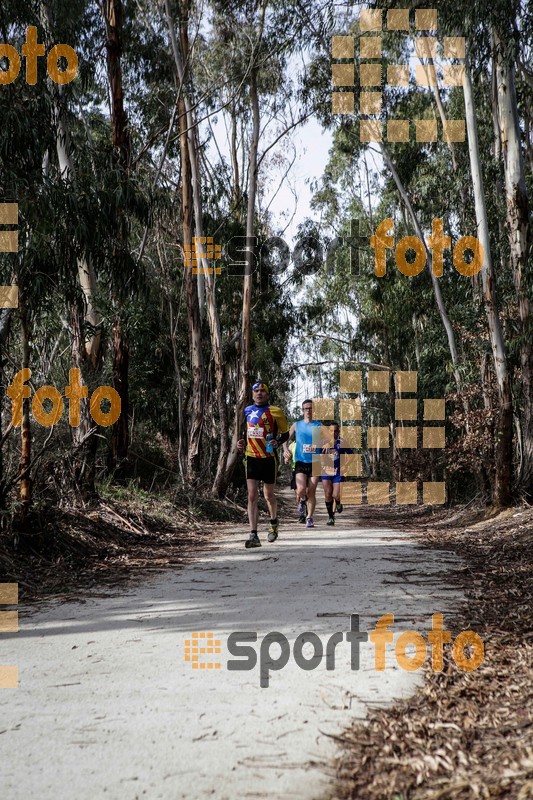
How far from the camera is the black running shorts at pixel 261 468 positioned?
8.88 metres

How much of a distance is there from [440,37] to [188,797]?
15.0 m

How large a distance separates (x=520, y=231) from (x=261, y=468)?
5.63 meters

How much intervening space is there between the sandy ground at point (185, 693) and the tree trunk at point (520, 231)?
604cm

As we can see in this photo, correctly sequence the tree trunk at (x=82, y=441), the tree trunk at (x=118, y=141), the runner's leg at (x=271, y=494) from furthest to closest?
the tree trunk at (x=118, y=141), the tree trunk at (x=82, y=441), the runner's leg at (x=271, y=494)

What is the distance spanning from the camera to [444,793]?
2.21 meters

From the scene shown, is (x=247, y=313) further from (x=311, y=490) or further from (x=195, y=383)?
(x=311, y=490)

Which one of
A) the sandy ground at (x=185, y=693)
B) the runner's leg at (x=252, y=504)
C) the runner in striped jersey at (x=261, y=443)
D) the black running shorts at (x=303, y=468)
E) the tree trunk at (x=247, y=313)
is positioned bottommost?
the sandy ground at (x=185, y=693)

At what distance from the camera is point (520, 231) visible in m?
11.5

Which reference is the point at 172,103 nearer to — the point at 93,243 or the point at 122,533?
the point at 93,243

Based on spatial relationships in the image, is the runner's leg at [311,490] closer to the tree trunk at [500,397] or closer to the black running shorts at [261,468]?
the black running shorts at [261,468]

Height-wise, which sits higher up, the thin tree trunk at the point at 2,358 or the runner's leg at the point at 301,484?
the thin tree trunk at the point at 2,358

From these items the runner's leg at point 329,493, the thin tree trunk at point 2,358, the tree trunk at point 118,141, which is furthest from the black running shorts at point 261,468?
the tree trunk at point 118,141

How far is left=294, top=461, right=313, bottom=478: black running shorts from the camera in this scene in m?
11.0

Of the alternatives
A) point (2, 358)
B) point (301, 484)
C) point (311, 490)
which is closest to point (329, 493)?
point (311, 490)
